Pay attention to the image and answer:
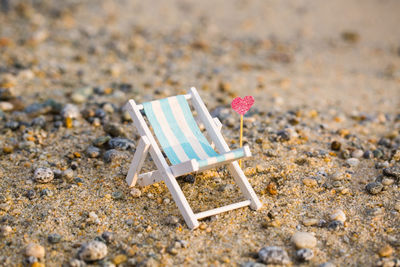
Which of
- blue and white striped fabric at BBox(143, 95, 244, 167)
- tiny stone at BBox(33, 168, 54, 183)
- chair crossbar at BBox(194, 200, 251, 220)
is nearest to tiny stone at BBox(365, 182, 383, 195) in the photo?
chair crossbar at BBox(194, 200, 251, 220)

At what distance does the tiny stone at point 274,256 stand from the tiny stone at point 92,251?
4.08 ft

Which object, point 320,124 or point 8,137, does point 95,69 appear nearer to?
point 8,137

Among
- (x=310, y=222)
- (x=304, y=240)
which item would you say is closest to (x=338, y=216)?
(x=310, y=222)

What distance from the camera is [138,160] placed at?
4.04m

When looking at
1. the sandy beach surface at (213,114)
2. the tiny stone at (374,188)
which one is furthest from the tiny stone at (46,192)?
the tiny stone at (374,188)

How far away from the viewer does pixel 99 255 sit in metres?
3.33

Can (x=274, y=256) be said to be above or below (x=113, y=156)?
above

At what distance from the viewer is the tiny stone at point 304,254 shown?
336 cm

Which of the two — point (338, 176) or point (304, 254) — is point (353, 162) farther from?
point (304, 254)

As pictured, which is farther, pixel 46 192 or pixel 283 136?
pixel 283 136

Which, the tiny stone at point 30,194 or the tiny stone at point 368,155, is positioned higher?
the tiny stone at point 368,155

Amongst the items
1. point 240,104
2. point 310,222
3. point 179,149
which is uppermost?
point 240,104

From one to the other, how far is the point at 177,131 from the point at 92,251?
142 centimetres

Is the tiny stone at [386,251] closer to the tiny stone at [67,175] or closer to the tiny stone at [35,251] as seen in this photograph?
the tiny stone at [35,251]
